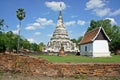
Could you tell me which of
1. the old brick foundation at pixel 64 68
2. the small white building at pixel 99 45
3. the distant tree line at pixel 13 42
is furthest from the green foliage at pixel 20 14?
the old brick foundation at pixel 64 68

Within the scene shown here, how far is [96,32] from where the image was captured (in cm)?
3656

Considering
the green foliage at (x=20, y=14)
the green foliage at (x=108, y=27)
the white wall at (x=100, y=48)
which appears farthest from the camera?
the green foliage at (x=108, y=27)

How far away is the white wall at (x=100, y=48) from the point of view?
34500 millimetres

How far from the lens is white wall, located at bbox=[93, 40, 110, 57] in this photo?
34.5m

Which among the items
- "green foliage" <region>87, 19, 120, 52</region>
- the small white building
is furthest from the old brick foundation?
"green foliage" <region>87, 19, 120, 52</region>

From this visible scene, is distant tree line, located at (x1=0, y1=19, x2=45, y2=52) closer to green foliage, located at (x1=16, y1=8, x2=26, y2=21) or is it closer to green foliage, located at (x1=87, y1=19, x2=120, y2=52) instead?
A: green foliage, located at (x1=16, y1=8, x2=26, y2=21)

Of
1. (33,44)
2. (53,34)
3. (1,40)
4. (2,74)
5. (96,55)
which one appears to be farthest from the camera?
(33,44)

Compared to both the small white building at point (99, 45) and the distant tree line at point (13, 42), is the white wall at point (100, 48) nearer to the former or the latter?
the small white building at point (99, 45)

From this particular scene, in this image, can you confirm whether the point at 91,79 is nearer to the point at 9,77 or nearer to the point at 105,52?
the point at 9,77

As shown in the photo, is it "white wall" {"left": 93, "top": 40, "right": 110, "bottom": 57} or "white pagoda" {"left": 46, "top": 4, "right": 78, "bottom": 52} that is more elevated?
"white pagoda" {"left": 46, "top": 4, "right": 78, "bottom": 52}

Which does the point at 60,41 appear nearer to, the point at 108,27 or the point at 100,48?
the point at 108,27

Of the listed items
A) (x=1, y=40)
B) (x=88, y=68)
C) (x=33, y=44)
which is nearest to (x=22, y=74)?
(x=88, y=68)

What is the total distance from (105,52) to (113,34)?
27827mm

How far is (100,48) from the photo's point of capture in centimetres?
3500
